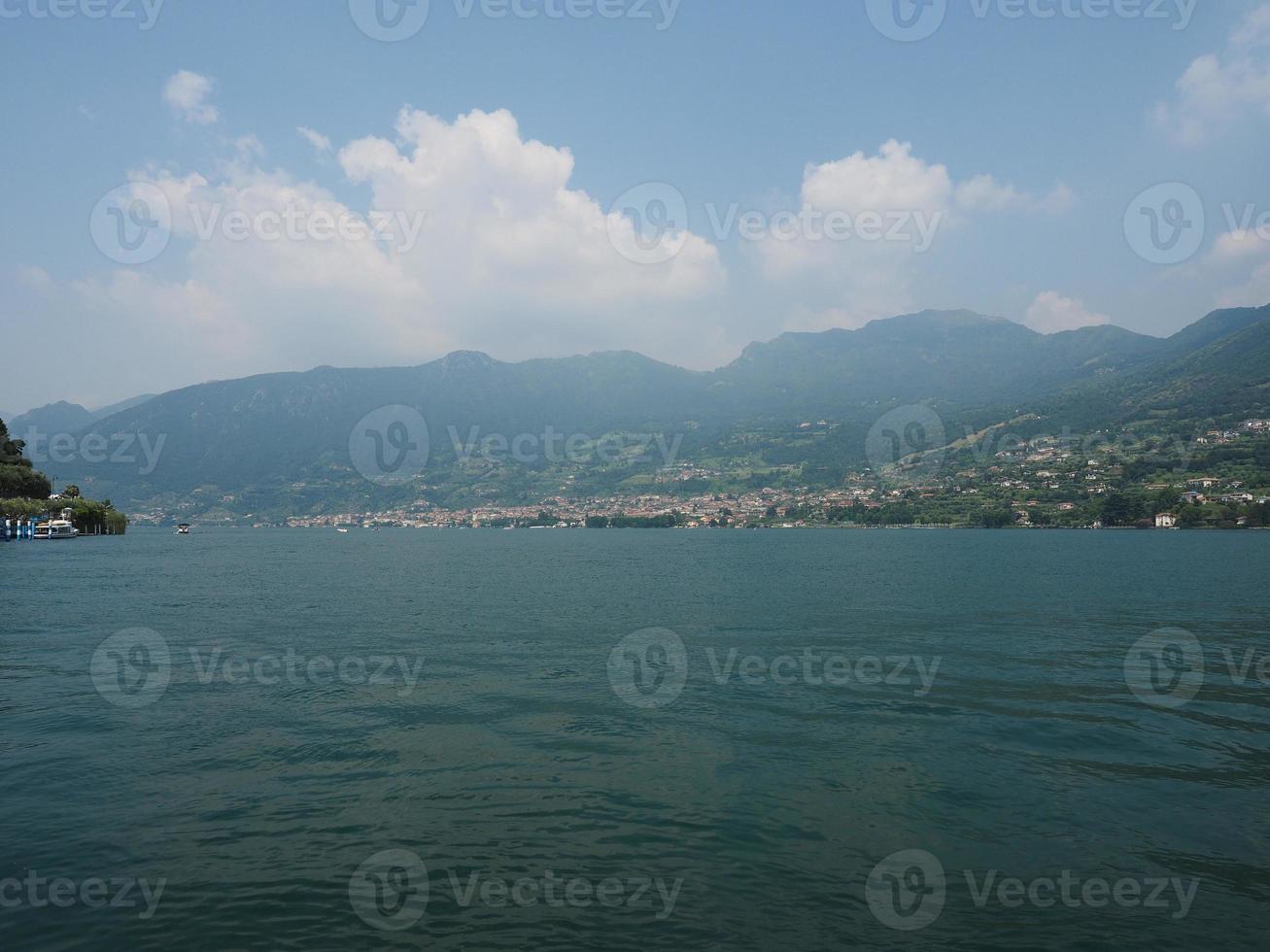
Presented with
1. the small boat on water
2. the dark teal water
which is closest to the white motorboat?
the small boat on water

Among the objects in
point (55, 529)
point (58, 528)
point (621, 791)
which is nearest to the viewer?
point (621, 791)

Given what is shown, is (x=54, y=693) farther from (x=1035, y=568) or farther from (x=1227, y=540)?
(x=1227, y=540)

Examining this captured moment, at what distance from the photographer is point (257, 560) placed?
8356 cm

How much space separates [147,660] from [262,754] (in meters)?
14.0

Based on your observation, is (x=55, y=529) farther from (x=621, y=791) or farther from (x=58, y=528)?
(x=621, y=791)

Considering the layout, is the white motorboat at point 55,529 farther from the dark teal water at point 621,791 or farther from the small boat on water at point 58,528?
the dark teal water at point 621,791

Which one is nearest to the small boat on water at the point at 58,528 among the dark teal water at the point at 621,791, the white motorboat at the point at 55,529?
the white motorboat at the point at 55,529

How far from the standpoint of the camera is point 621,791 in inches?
566

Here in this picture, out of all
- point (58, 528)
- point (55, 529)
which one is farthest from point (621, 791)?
point (58, 528)

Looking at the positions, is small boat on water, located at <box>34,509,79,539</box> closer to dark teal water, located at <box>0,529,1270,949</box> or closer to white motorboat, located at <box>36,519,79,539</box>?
white motorboat, located at <box>36,519,79,539</box>

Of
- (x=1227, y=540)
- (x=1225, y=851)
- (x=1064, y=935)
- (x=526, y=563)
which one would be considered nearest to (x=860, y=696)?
(x=1225, y=851)

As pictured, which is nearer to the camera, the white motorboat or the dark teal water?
the dark teal water

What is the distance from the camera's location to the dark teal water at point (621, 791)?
9.80 m

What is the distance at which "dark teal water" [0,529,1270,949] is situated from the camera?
980 centimetres
